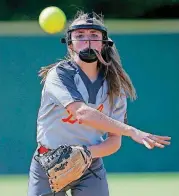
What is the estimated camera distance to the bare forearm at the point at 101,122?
3691mm

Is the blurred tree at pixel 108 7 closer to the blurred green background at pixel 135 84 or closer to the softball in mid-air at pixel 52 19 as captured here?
the blurred green background at pixel 135 84

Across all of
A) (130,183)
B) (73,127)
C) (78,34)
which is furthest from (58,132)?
(130,183)

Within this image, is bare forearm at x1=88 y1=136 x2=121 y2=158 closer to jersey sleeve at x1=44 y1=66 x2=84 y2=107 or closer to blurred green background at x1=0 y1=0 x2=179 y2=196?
jersey sleeve at x1=44 y1=66 x2=84 y2=107

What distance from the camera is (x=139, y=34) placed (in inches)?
335

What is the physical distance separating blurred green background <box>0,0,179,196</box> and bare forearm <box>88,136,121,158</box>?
12.9 feet

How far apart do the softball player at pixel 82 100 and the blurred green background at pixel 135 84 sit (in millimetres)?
4001

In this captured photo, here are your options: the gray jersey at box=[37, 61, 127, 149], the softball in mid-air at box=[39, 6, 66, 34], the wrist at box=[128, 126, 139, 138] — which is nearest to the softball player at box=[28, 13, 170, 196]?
the gray jersey at box=[37, 61, 127, 149]

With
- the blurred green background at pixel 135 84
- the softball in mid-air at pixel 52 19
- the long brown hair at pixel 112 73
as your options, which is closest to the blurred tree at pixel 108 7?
the blurred green background at pixel 135 84

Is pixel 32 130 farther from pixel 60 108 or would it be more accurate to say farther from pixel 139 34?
pixel 60 108

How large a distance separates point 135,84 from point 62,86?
14.8ft

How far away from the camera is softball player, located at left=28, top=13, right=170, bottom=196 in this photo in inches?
158

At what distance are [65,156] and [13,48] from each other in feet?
15.2

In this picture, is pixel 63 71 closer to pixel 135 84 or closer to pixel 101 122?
pixel 101 122

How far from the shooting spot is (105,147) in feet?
13.4
